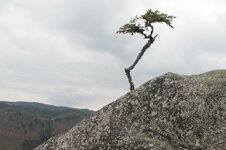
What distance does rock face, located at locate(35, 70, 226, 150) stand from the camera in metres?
15.1

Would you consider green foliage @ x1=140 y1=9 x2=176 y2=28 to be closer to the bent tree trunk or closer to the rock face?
the bent tree trunk

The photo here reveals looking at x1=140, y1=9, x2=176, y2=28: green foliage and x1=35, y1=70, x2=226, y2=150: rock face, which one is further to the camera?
x1=140, y1=9, x2=176, y2=28: green foliage

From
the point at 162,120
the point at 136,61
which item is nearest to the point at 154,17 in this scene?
the point at 136,61

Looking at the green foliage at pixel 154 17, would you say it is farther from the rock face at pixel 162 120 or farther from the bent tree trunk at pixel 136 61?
the rock face at pixel 162 120

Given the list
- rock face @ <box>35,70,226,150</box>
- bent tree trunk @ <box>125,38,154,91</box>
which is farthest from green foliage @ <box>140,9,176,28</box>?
rock face @ <box>35,70,226,150</box>

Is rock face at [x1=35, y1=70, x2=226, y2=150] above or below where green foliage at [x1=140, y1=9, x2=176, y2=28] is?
below

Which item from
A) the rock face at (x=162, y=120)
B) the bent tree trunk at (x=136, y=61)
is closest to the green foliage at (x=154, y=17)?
the bent tree trunk at (x=136, y=61)

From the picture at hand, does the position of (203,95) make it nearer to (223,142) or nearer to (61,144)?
(223,142)

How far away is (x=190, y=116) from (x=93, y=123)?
4.06 metres

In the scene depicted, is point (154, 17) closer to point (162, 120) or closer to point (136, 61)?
point (136, 61)

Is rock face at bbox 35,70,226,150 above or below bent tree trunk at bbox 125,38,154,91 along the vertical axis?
below

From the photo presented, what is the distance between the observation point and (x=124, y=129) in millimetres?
15922

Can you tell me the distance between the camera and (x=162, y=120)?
15812 mm

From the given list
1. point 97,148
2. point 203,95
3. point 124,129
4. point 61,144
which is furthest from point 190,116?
point 61,144
